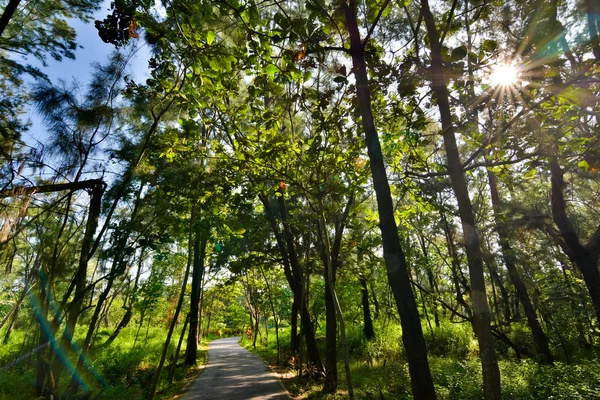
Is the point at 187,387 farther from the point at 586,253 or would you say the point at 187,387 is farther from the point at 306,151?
the point at 586,253

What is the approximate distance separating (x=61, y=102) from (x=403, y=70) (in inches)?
241

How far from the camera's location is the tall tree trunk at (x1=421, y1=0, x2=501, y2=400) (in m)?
2.98

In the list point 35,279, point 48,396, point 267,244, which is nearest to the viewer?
point 48,396

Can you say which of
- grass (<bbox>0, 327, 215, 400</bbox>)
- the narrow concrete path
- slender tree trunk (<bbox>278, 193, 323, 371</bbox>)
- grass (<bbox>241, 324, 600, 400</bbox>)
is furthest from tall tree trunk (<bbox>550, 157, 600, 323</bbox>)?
grass (<bbox>0, 327, 215, 400</bbox>)

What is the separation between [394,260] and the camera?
3061 millimetres

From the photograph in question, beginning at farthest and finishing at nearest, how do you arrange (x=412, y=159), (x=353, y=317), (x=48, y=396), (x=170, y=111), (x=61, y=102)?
(x=353, y=317) → (x=170, y=111) → (x=61, y=102) → (x=48, y=396) → (x=412, y=159)

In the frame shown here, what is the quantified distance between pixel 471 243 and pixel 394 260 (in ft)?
2.97

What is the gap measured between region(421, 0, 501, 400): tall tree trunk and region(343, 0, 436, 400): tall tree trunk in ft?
1.93

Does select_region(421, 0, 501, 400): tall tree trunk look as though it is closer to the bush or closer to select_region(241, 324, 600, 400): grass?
select_region(241, 324, 600, 400): grass

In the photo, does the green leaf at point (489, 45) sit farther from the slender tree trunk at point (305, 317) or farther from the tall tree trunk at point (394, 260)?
the slender tree trunk at point (305, 317)

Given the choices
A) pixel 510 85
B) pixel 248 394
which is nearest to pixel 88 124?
pixel 510 85

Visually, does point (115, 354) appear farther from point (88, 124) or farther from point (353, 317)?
point (353, 317)

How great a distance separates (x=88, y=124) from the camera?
5.88 m

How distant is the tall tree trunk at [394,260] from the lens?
2869mm
